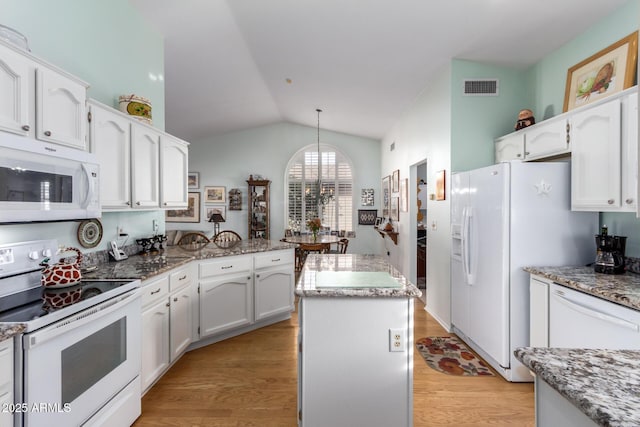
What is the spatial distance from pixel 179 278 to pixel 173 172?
3.38 ft

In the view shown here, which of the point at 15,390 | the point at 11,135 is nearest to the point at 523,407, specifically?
the point at 15,390

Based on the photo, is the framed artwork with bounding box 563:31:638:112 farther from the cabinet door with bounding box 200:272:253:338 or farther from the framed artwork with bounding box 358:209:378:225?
the framed artwork with bounding box 358:209:378:225

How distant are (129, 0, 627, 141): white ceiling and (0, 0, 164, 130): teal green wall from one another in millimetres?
278

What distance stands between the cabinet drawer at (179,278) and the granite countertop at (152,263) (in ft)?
0.25

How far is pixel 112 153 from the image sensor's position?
7.09 ft

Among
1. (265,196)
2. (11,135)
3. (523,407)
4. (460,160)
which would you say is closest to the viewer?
(11,135)

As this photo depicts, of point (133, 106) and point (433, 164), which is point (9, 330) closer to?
point (133, 106)

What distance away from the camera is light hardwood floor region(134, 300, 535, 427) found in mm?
1980

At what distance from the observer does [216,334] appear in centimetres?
302

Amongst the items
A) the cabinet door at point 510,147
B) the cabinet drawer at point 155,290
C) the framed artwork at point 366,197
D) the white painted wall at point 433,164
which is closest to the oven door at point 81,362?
the cabinet drawer at point 155,290

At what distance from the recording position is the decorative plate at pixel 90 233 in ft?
7.17

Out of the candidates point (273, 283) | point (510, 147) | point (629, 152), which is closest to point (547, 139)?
point (510, 147)

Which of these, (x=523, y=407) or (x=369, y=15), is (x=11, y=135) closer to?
(x=369, y=15)

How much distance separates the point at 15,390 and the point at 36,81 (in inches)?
54.7
